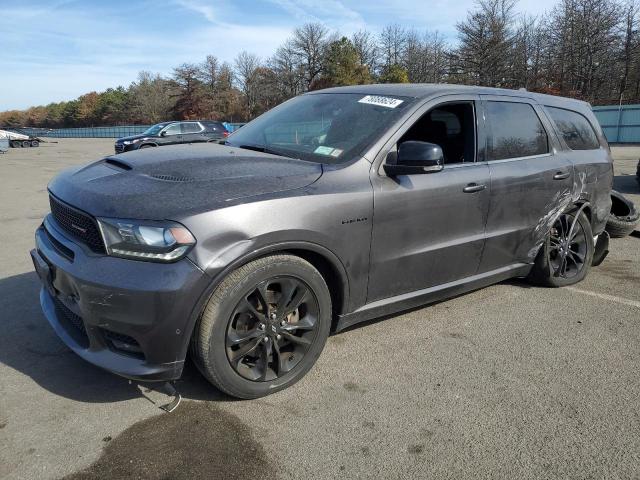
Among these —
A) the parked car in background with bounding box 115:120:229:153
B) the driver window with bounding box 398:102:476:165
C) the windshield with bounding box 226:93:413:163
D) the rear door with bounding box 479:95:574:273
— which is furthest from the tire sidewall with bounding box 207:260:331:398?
the parked car in background with bounding box 115:120:229:153

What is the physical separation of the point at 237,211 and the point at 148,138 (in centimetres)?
2147

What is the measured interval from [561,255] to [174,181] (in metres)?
3.64

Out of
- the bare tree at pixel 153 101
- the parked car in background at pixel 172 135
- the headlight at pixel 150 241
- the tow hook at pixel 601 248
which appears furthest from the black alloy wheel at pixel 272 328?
the bare tree at pixel 153 101

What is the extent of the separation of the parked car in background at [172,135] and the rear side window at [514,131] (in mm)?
18651

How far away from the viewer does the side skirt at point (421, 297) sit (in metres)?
3.17

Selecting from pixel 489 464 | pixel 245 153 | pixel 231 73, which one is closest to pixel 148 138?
pixel 245 153

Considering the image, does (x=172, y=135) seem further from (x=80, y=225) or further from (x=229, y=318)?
(x=229, y=318)

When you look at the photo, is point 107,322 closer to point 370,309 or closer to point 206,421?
point 206,421

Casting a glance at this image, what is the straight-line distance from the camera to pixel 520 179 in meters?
3.92

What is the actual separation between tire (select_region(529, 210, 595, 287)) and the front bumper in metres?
3.30

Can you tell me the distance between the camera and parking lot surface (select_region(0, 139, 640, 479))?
7.52 ft

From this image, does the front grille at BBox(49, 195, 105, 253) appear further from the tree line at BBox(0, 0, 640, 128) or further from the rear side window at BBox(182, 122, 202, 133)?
the tree line at BBox(0, 0, 640, 128)

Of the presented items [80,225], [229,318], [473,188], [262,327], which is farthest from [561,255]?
[80,225]

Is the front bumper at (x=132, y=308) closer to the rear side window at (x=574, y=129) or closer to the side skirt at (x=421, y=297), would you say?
the side skirt at (x=421, y=297)
